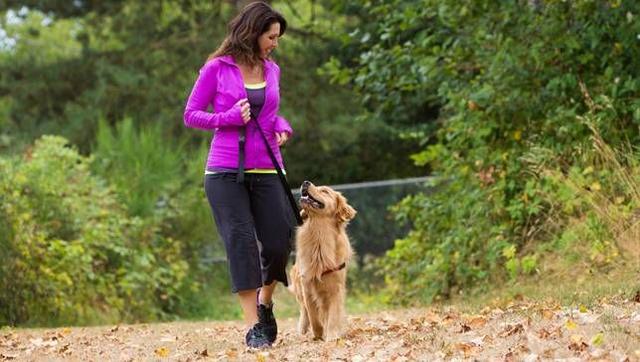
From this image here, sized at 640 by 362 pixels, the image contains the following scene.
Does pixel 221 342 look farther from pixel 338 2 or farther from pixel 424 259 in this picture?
pixel 338 2

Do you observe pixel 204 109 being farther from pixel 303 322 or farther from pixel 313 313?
pixel 303 322

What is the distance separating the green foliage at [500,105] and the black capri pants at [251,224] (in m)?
4.12

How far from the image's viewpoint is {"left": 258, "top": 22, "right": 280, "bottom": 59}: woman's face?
7.61 m

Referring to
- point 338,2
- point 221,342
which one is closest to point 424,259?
point 338,2

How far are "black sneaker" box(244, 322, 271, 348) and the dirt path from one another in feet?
0.23

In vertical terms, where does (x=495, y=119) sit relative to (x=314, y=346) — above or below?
above

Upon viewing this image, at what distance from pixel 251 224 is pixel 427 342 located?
1519 millimetres

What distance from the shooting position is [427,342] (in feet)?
22.1

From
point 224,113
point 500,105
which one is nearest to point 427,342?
point 224,113

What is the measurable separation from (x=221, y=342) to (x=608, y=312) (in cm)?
289

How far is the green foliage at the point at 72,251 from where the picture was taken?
12.6 metres

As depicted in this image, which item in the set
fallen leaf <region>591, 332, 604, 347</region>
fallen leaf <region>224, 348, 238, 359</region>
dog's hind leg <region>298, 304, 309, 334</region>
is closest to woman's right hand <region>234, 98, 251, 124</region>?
fallen leaf <region>224, 348, 238, 359</region>

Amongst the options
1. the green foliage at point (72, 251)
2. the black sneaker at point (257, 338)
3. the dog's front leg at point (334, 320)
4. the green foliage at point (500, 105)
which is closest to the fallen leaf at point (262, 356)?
the black sneaker at point (257, 338)

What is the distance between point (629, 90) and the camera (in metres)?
11.2
